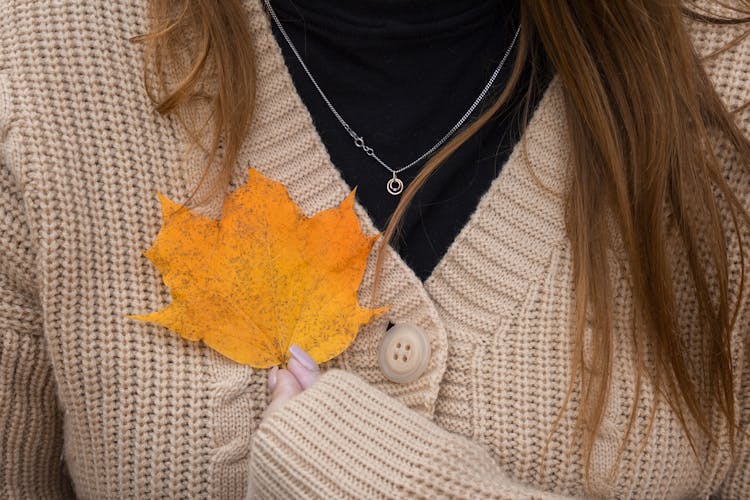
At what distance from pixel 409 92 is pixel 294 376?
1.39 feet

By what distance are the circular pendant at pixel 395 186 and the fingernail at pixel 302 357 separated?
0.82 feet

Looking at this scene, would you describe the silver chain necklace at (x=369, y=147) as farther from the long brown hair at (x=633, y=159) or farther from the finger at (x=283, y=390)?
the finger at (x=283, y=390)

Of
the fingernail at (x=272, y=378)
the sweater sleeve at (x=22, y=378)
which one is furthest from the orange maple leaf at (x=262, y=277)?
the sweater sleeve at (x=22, y=378)

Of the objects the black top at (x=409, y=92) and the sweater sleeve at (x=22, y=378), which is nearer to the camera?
the sweater sleeve at (x=22, y=378)

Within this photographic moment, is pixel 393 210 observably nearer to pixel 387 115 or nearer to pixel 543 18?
pixel 387 115

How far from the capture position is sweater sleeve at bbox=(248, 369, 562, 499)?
0.88 m

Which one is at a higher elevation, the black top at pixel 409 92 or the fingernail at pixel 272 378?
the black top at pixel 409 92

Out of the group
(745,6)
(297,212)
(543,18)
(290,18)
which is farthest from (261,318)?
(745,6)

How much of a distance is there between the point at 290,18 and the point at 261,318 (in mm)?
426

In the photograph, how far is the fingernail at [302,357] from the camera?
3.21 ft

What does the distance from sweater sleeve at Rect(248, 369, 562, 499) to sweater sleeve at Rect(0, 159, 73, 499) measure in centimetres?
31

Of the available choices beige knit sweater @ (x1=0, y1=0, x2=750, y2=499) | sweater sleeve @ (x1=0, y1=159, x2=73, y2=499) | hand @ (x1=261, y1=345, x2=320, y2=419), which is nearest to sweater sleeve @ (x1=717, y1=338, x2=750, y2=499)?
beige knit sweater @ (x1=0, y1=0, x2=750, y2=499)

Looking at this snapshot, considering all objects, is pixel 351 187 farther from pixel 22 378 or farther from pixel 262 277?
pixel 22 378

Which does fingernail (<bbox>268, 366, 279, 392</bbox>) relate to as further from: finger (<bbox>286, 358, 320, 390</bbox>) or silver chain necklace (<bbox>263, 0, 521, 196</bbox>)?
silver chain necklace (<bbox>263, 0, 521, 196</bbox>)
